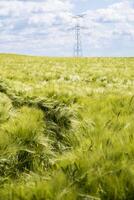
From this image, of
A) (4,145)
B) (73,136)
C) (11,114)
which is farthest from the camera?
(11,114)

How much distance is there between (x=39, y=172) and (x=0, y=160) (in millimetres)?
495

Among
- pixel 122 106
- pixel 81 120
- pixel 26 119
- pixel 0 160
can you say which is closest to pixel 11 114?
pixel 26 119

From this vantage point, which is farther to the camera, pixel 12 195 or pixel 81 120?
pixel 81 120

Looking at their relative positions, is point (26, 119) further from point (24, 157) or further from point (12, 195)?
point (12, 195)

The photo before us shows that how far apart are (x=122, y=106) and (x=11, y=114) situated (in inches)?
102

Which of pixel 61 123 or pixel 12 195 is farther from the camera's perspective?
pixel 61 123

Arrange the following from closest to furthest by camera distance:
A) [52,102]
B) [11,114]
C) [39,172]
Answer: [39,172], [11,114], [52,102]

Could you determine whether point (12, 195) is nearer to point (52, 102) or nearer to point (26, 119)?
point (26, 119)

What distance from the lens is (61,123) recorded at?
7613mm

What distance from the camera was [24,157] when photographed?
237 inches

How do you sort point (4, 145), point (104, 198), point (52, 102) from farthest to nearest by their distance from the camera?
point (52, 102) → point (4, 145) → point (104, 198)

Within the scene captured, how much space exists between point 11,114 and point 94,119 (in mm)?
1324

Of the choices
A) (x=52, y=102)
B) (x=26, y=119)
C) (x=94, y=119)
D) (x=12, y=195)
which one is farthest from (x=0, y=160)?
(x=52, y=102)


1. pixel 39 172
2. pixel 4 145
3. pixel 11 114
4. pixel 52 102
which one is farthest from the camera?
pixel 52 102
